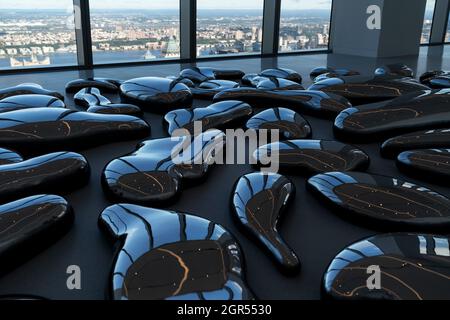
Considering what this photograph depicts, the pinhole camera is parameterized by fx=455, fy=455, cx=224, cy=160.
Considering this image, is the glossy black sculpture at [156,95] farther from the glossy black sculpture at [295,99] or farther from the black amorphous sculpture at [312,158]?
the black amorphous sculpture at [312,158]

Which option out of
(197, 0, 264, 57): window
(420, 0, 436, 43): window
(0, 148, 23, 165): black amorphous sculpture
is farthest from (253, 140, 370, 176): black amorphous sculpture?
(420, 0, 436, 43): window

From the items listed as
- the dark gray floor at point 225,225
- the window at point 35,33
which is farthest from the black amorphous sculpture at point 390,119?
the window at point 35,33

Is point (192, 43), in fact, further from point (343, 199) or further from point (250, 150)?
point (343, 199)

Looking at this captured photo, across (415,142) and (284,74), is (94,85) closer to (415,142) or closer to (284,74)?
(284,74)

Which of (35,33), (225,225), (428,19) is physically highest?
(428,19)

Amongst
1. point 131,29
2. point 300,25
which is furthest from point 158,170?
point 300,25
